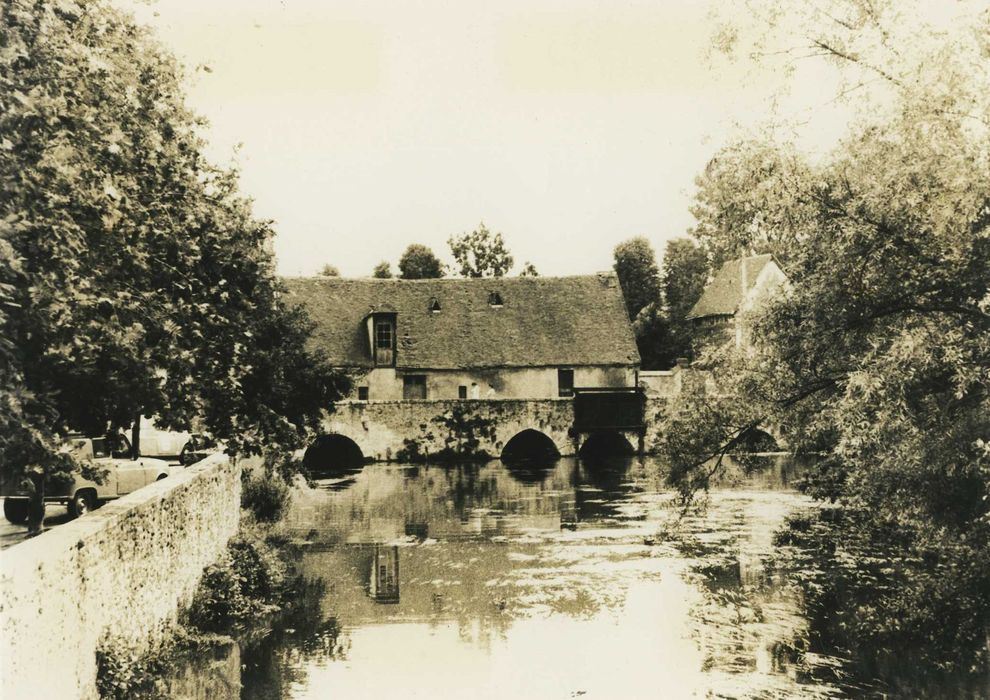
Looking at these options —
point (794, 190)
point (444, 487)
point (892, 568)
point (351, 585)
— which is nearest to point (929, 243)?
point (794, 190)

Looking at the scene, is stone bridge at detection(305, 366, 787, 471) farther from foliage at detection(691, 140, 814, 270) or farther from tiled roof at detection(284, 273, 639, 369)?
foliage at detection(691, 140, 814, 270)

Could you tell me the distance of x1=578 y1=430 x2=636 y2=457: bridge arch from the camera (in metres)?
40.1

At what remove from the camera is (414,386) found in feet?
137

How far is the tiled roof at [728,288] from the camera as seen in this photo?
44.0m

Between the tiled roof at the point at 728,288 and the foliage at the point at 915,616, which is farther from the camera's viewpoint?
the tiled roof at the point at 728,288

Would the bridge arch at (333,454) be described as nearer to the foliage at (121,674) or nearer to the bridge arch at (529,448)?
the bridge arch at (529,448)

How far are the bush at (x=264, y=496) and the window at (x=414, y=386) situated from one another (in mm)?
18813

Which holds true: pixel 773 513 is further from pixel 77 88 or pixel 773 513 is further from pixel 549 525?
pixel 77 88

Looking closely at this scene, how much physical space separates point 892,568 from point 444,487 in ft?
55.3

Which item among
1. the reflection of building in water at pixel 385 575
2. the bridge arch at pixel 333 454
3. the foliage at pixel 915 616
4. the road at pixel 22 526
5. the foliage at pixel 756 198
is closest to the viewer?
the foliage at pixel 915 616

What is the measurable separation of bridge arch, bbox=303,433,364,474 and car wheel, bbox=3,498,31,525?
21348 mm

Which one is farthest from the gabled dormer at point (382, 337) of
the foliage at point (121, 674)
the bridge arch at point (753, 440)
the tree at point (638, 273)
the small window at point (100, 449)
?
the foliage at point (121, 674)

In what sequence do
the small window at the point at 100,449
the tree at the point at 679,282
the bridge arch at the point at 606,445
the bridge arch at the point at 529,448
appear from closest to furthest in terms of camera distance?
the small window at the point at 100,449 → the bridge arch at the point at 606,445 → the bridge arch at the point at 529,448 → the tree at the point at 679,282

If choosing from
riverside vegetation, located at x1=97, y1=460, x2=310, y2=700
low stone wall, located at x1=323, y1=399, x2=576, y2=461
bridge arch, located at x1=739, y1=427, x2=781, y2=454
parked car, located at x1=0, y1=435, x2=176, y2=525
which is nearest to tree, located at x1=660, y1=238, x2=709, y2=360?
low stone wall, located at x1=323, y1=399, x2=576, y2=461
